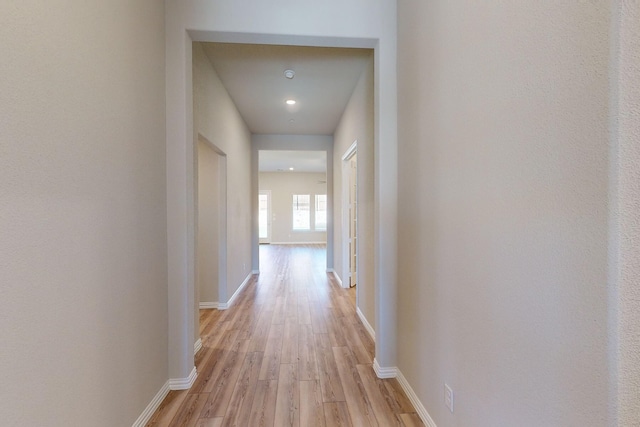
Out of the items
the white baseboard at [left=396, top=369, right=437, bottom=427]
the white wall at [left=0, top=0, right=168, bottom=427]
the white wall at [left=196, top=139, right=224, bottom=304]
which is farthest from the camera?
the white wall at [left=196, top=139, right=224, bottom=304]

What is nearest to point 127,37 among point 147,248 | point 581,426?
point 147,248

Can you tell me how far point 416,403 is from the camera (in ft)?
5.78

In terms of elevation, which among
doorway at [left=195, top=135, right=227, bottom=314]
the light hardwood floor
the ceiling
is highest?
the ceiling

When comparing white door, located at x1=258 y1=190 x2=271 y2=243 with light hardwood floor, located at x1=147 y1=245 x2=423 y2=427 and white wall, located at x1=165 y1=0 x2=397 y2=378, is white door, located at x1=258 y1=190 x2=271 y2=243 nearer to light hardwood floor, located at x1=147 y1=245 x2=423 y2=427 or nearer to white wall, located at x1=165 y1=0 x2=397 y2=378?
light hardwood floor, located at x1=147 y1=245 x2=423 y2=427

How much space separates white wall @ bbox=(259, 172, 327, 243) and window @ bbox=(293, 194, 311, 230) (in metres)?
0.14

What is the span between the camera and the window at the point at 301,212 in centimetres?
1140

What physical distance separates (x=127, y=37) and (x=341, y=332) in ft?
9.70

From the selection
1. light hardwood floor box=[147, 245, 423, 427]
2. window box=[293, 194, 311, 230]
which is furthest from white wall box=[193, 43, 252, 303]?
window box=[293, 194, 311, 230]

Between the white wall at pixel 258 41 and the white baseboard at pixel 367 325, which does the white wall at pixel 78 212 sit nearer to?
the white wall at pixel 258 41

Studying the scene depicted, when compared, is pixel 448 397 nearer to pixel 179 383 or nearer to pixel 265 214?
pixel 179 383

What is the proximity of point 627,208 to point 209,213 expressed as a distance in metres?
3.61

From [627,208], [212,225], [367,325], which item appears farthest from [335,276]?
[627,208]

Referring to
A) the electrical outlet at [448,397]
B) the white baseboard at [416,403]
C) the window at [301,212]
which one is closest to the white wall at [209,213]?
the white baseboard at [416,403]

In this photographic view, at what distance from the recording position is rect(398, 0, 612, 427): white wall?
73 cm
